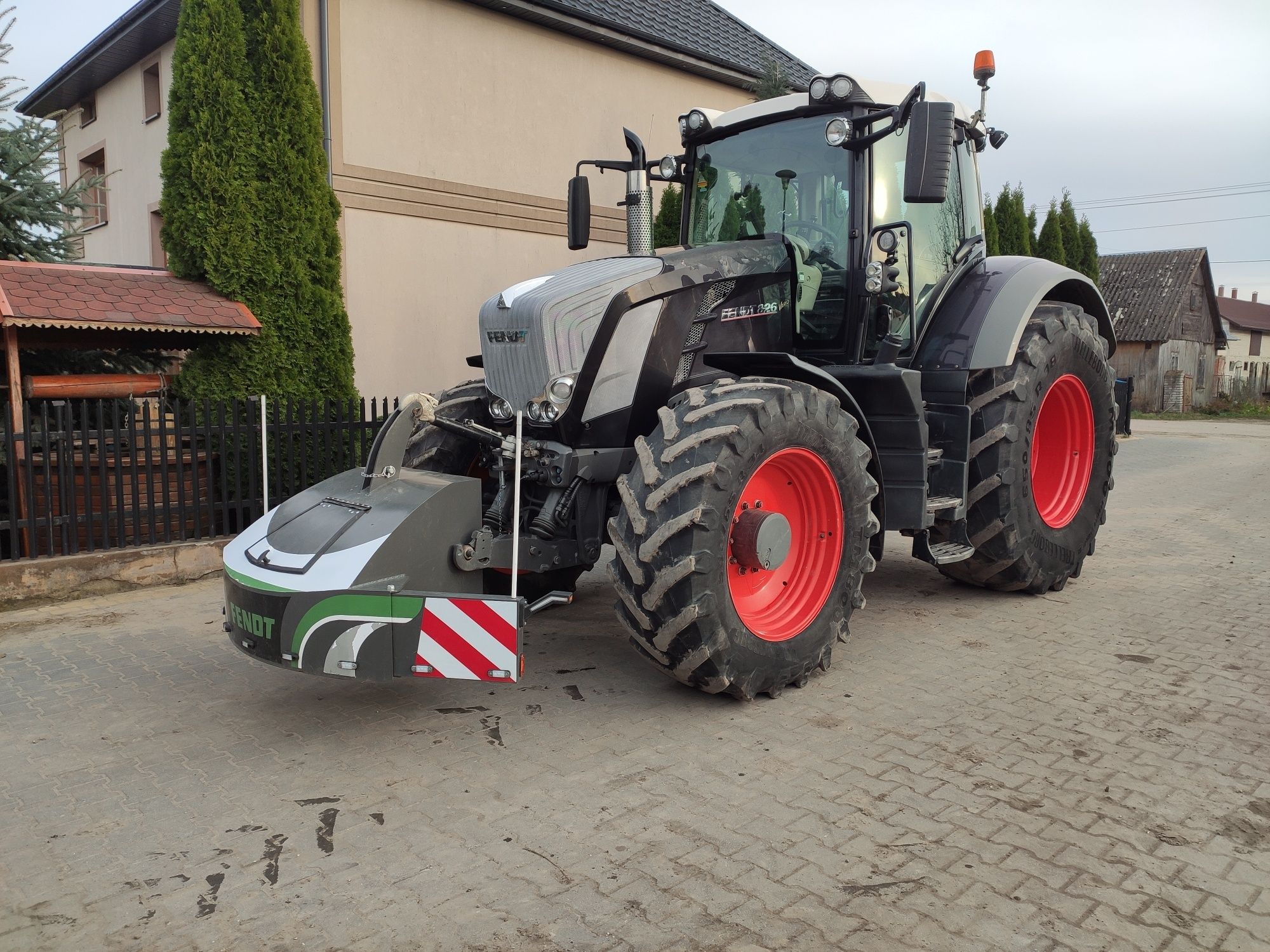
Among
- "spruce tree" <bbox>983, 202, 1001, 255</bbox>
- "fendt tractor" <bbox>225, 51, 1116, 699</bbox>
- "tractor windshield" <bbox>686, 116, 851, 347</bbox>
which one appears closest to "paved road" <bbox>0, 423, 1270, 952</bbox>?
"fendt tractor" <bbox>225, 51, 1116, 699</bbox>

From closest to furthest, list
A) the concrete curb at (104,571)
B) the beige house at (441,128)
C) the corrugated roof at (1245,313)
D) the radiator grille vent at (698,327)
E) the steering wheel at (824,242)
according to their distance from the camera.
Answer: the radiator grille vent at (698,327) < the steering wheel at (824,242) < the concrete curb at (104,571) < the beige house at (441,128) < the corrugated roof at (1245,313)

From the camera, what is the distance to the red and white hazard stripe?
356 cm

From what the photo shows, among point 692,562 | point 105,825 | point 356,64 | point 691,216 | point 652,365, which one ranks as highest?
point 356,64

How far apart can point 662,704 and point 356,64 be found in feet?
26.3

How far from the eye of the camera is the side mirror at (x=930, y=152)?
4512mm

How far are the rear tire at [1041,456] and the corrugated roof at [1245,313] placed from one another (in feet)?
172

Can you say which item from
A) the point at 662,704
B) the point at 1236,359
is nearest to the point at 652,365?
the point at 662,704

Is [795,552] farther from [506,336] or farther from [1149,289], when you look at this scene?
[1149,289]

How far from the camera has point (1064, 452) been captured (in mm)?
6449

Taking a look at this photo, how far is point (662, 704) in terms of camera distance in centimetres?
426

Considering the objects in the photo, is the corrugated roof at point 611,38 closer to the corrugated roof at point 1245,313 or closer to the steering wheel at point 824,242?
the steering wheel at point 824,242

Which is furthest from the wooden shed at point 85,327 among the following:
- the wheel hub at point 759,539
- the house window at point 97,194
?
the house window at point 97,194

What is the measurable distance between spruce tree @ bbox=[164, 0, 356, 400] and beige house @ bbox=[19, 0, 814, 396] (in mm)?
1523

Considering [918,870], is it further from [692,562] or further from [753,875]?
[692,562]
